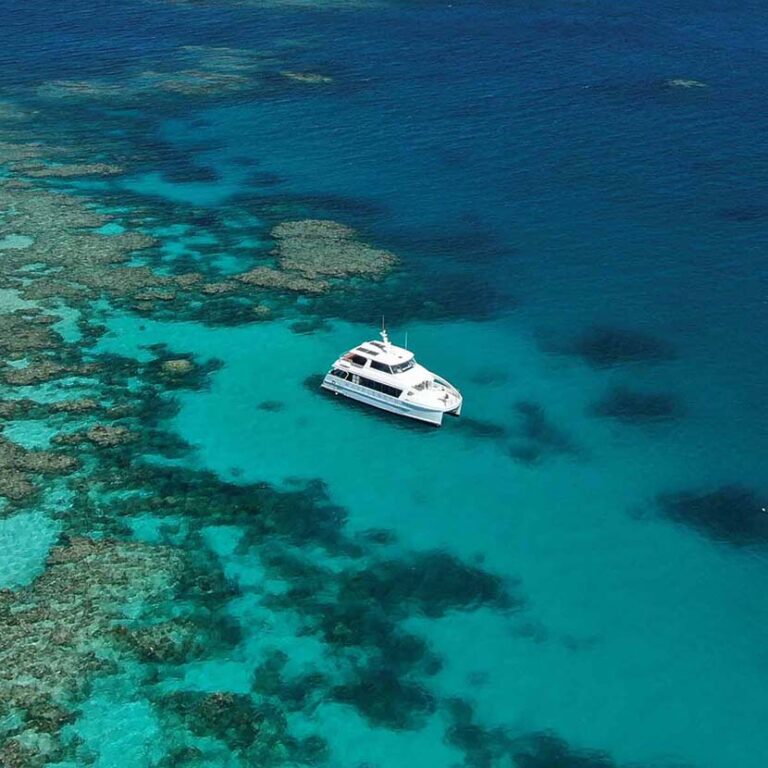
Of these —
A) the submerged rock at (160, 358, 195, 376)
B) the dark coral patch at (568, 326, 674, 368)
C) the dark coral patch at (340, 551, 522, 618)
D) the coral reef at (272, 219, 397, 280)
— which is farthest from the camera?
the coral reef at (272, 219, 397, 280)

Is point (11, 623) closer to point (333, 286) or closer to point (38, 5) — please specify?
point (333, 286)

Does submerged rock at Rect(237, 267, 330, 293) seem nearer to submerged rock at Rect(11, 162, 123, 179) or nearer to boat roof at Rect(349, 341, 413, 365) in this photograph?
boat roof at Rect(349, 341, 413, 365)

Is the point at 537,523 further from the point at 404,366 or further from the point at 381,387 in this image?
the point at 404,366

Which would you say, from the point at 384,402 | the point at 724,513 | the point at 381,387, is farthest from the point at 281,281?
the point at 724,513

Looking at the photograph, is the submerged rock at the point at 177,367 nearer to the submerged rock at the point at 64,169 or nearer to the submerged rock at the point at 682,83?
the submerged rock at the point at 64,169

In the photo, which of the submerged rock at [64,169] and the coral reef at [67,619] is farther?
the submerged rock at [64,169]

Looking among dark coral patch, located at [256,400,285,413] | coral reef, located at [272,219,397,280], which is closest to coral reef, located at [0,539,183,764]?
dark coral patch, located at [256,400,285,413]

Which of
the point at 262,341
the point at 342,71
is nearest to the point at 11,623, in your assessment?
the point at 262,341

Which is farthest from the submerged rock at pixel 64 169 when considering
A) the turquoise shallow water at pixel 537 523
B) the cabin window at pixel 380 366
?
the cabin window at pixel 380 366
